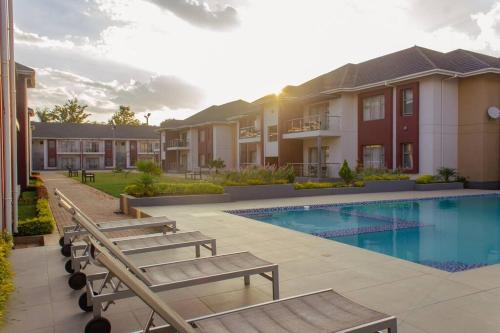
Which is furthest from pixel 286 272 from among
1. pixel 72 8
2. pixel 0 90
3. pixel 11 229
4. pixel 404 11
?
pixel 404 11

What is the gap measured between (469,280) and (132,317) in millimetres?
4118

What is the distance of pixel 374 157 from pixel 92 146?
51.1m

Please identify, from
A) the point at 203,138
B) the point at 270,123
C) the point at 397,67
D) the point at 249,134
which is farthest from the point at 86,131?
the point at 397,67

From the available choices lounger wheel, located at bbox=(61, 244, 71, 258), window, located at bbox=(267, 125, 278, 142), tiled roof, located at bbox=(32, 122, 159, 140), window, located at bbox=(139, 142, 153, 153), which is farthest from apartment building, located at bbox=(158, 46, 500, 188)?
tiled roof, located at bbox=(32, 122, 159, 140)

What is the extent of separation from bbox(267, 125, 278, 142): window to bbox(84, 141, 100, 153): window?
1638 inches

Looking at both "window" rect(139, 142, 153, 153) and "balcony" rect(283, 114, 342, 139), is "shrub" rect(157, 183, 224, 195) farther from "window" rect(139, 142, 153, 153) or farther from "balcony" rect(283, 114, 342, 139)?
"window" rect(139, 142, 153, 153)

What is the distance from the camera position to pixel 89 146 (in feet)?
206

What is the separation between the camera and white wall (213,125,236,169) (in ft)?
132

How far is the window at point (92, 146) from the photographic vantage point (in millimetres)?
62656

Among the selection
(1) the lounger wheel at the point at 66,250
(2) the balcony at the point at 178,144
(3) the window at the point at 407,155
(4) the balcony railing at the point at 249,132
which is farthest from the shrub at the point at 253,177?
(2) the balcony at the point at 178,144

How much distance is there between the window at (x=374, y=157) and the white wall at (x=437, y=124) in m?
2.78

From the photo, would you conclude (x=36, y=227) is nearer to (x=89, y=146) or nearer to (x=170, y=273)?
(x=170, y=273)

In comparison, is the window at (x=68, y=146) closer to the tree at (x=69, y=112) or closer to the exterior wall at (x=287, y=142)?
the tree at (x=69, y=112)

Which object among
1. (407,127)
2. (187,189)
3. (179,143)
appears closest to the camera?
(187,189)
